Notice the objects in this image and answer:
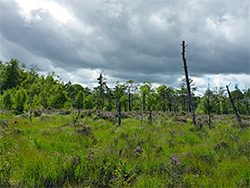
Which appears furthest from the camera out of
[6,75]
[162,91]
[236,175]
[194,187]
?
[162,91]

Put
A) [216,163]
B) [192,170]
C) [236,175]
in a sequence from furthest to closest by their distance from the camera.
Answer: [216,163], [192,170], [236,175]

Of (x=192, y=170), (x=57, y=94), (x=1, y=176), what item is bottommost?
(x=192, y=170)

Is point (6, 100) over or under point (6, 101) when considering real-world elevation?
over

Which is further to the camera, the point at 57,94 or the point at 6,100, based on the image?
the point at 57,94

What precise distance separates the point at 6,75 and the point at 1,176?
58503mm

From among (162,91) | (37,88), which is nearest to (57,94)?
(37,88)

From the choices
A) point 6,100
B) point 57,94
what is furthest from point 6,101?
point 57,94

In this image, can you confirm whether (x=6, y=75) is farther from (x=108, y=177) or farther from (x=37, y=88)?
(x=108, y=177)

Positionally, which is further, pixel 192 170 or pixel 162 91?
pixel 162 91

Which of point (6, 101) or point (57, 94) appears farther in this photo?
point (57, 94)

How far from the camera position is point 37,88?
45531mm

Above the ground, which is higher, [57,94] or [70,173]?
[57,94]

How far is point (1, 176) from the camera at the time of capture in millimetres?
2742

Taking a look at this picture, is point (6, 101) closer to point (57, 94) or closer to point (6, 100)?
point (6, 100)
